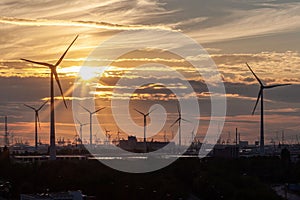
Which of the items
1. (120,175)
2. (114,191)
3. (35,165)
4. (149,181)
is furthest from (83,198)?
(35,165)

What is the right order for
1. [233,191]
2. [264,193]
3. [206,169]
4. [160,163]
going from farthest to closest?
1. [160,163]
2. [206,169]
3. [233,191]
4. [264,193]

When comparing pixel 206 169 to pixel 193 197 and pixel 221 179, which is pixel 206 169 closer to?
pixel 221 179

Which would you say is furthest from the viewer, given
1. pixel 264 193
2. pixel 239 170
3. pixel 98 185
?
pixel 239 170

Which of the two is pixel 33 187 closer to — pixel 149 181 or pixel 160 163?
pixel 149 181

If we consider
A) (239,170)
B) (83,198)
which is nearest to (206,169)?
(239,170)

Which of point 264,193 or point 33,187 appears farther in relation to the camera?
point 33,187

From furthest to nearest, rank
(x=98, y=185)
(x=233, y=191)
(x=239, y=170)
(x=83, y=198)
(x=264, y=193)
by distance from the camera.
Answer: (x=239, y=170), (x=98, y=185), (x=233, y=191), (x=264, y=193), (x=83, y=198)
